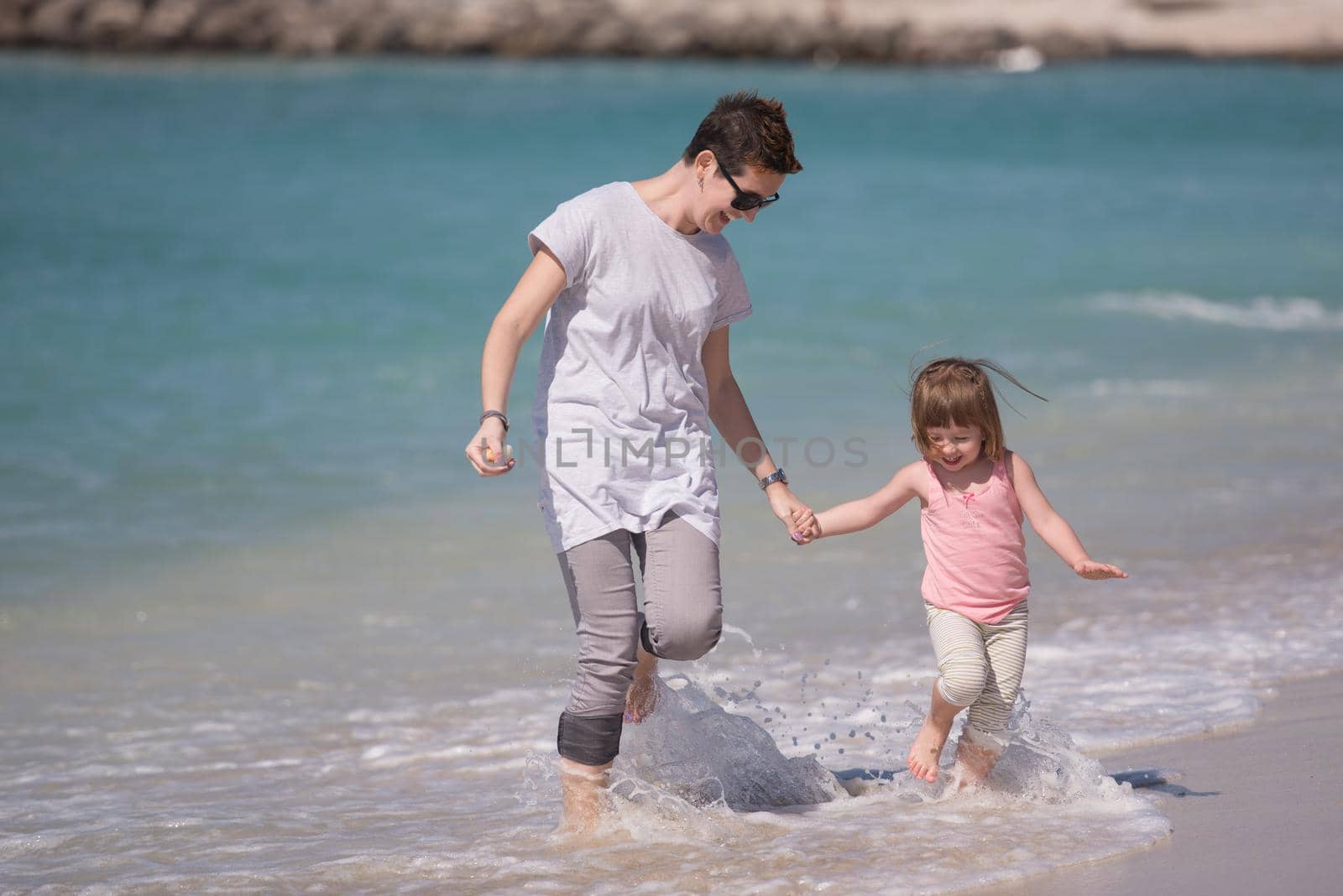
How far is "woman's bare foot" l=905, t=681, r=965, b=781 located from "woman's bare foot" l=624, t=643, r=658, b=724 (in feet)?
2.25

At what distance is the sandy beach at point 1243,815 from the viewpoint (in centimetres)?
332

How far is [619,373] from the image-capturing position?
3.54 metres

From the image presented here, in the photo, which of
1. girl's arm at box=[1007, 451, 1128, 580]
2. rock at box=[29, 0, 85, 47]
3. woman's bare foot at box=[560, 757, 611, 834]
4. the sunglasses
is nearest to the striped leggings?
girl's arm at box=[1007, 451, 1128, 580]

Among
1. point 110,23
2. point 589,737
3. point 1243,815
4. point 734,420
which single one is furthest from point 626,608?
point 110,23

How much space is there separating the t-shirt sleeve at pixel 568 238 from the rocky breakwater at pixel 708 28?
2118 inches

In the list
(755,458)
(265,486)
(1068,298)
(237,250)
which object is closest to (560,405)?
(755,458)

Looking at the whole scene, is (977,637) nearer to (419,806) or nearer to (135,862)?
(419,806)

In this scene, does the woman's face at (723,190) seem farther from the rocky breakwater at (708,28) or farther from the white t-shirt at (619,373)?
the rocky breakwater at (708,28)

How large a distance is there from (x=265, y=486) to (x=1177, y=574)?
16.4ft

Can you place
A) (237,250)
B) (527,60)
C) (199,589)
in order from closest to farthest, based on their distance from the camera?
(199,589) → (237,250) → (527,60)

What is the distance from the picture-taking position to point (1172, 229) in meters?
21.1

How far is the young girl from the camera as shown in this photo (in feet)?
11.9

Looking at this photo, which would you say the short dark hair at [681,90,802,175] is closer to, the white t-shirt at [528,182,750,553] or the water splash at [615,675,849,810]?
the white t-shirt at [528,182,750,553]

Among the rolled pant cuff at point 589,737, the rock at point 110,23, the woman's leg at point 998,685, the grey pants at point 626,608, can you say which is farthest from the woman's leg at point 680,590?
the rock at point 110,23
